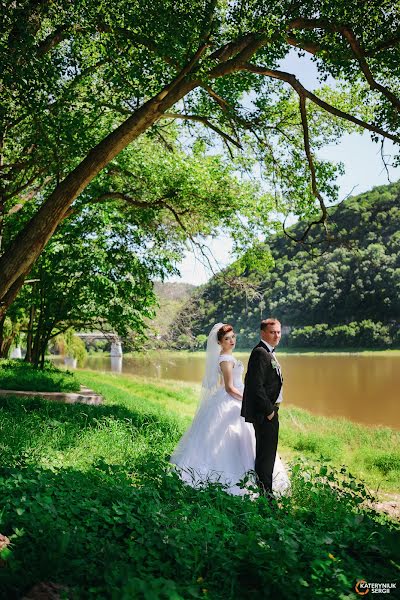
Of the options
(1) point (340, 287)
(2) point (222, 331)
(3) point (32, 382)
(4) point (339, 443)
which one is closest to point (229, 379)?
(2) point (222, 331)

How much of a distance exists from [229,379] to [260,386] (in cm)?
130

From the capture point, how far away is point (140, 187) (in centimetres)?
1241

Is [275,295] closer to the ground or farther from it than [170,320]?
farther from it

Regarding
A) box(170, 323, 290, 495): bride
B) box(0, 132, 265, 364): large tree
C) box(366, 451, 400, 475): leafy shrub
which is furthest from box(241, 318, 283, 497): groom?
box(0, 132, 265, 364): large tree

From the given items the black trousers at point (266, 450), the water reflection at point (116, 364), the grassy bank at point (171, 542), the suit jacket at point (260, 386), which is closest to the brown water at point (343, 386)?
the water reflection at point (116, 364)

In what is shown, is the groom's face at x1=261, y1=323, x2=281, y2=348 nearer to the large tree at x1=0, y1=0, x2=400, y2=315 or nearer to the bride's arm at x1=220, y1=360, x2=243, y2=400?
the bride's arm at x1=220, y1=360, x2=243, y2=400

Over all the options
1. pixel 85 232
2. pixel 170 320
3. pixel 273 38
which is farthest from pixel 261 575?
pixel 170 320

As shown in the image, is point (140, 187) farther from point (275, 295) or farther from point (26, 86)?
point (275, 295)

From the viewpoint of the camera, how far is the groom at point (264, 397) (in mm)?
5809

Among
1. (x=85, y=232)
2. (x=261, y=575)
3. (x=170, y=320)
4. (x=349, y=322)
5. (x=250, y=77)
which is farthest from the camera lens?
(x=349, y=322)

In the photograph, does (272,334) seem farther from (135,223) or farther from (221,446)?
(135,223)

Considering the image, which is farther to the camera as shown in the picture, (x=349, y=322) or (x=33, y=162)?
(x=349, y=322)

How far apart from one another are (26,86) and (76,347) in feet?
63.3

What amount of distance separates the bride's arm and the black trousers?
3.51 ft
